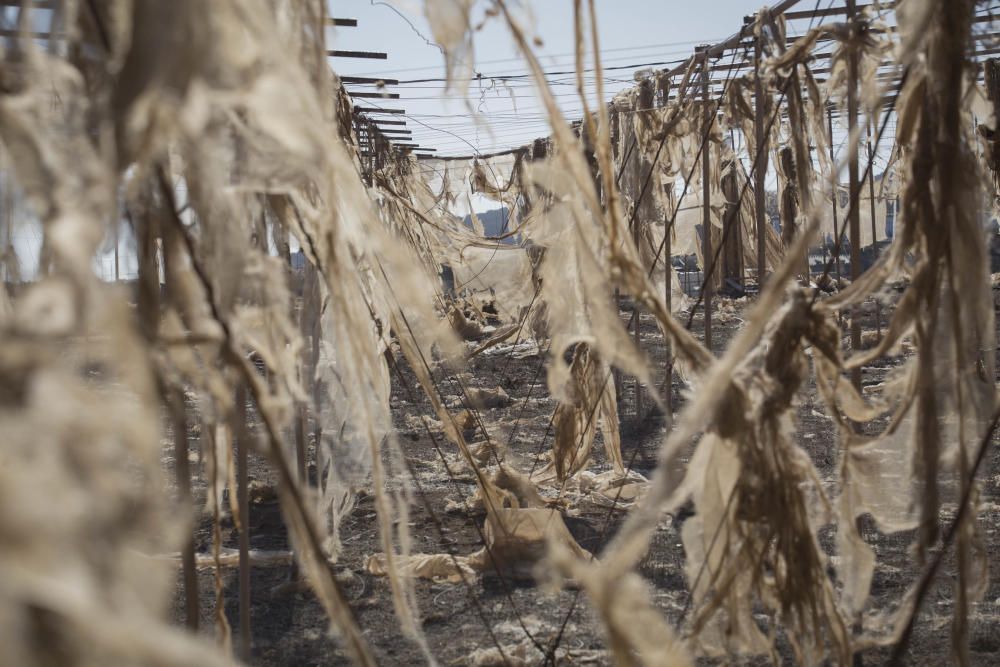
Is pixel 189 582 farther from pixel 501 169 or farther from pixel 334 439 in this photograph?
pixel 501 169

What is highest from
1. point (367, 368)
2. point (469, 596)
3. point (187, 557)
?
point (367, 368)

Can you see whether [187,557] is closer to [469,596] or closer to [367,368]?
[367,368]

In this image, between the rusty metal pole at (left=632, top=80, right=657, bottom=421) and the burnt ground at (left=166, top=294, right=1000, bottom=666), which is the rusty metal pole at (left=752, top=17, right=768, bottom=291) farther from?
the burnt ground at (left=166, top=294, right=1000, bottom=666)

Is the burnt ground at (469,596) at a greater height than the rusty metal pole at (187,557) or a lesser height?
lesser

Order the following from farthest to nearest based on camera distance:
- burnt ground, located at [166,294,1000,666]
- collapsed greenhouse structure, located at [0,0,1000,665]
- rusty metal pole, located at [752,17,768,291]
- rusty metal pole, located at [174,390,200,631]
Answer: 1. rusty metal pole, located at [752,17,768,291]
2. burnt ground, located at [166,294,1000,666]
3. rusty metal pole, located at [174,390,200,631]
4. collapsed greenhouse structure, located at [0,0,1000,665]

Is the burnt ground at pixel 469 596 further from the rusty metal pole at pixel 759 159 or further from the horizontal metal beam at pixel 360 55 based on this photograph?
the horizontal metal beam at pixel 360 55

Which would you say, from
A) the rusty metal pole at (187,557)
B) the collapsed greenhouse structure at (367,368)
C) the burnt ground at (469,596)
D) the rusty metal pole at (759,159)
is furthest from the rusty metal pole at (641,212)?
the rusty metal pole at (187,557)

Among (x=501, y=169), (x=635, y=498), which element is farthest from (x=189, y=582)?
(x=501, y=169)

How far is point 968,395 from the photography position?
1131 mm

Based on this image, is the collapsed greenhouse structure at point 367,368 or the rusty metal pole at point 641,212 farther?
the rusty metal pole at point 641,212

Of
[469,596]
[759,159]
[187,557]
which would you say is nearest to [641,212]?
[759,159]

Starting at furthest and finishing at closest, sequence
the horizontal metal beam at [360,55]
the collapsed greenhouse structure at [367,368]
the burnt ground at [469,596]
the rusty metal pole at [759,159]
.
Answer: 1. the horizontal metal beam at [360,55]
2. the rusty metal pole at [759,159]
3. the burnt ground at [469,596]
4. the collapsed greenhouse structure at [367,368]

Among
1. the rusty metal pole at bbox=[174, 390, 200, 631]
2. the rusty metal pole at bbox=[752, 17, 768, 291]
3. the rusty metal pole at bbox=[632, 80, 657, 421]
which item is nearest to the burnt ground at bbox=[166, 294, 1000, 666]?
the rusty metal pole at bbox=[174, 390, 200, 631]

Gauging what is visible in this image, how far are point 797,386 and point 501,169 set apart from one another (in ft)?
28.1
